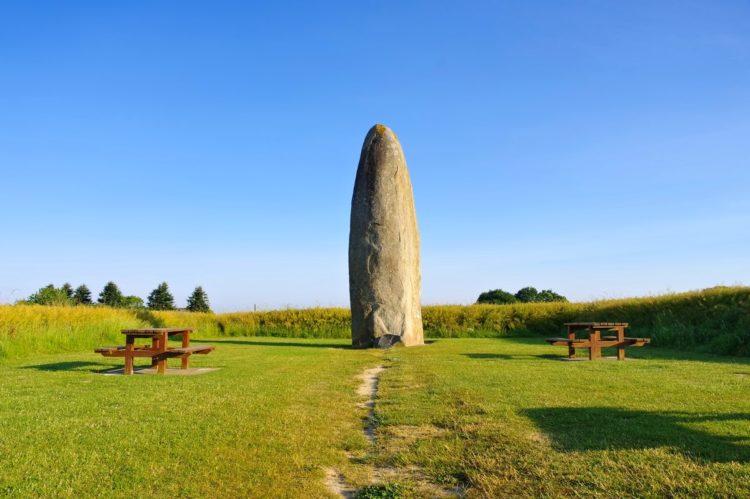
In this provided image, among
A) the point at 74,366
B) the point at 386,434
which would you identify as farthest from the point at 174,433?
the point at 74,366

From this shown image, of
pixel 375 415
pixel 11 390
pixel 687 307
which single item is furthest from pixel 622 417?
pixel 687 307

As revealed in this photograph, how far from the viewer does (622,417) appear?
214 inches

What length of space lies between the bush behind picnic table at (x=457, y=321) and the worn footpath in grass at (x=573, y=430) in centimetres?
625

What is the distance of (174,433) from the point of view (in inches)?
199

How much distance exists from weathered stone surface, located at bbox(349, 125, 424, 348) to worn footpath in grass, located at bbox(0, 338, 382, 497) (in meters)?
6.51

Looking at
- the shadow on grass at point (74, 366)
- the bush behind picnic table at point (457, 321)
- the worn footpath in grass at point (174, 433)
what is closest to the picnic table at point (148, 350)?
the worn footpath in grass at point (174, 433)

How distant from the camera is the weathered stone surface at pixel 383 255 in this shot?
15672 mm

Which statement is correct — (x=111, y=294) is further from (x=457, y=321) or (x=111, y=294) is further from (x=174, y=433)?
(x=174, y=433)

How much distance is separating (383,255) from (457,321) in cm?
786

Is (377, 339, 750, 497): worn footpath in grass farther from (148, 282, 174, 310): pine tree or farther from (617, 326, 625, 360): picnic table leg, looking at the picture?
(148, 282, 174, 310): pine tree

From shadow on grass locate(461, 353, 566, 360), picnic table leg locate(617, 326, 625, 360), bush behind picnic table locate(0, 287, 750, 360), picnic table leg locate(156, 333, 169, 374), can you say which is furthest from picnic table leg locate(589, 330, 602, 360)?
picnic table leg locate(156, 333, 169, 374)

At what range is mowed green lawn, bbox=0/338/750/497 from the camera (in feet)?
12.2

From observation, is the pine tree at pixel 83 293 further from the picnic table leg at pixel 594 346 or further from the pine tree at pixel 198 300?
the picnic table leg at pixel 594 346

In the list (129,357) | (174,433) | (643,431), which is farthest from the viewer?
(129,357)
